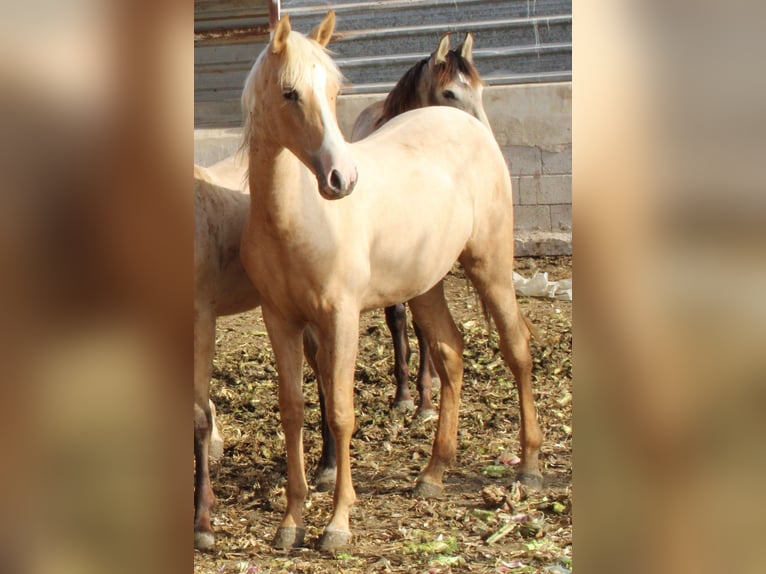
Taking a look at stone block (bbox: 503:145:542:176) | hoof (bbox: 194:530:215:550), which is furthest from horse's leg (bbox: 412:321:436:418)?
stone block (bbox: 503:145:542:176)

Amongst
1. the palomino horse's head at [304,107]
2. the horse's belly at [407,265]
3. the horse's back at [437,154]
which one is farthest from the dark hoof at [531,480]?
the palomino horse's head at [304,107]

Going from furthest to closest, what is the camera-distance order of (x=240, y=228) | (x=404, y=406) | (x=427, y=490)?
1. (x=404, y=406)
2. (x=427, y=490)
3. (x=240, y=228)

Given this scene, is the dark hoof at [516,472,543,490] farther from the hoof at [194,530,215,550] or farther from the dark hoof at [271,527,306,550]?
the hoof at [194,530,215,550]

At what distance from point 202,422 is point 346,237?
94 centimetres

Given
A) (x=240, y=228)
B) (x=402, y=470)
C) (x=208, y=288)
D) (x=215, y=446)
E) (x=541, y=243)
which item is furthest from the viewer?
(x=541, y=243)

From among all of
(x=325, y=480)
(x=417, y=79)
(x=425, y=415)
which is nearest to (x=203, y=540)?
(x=325, y=480)

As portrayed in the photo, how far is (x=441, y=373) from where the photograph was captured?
4328 mm

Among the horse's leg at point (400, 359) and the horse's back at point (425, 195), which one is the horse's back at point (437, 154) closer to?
the horse's back at point (425, 195)

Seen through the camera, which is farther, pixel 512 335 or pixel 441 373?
pixel 512 335

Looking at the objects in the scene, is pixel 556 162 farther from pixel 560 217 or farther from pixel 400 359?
pixel 400 359

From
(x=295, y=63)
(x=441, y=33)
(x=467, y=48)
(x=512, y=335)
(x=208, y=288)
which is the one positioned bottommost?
(x=512, y=335)

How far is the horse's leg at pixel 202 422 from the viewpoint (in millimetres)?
3543

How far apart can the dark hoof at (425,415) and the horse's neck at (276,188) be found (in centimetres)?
246
